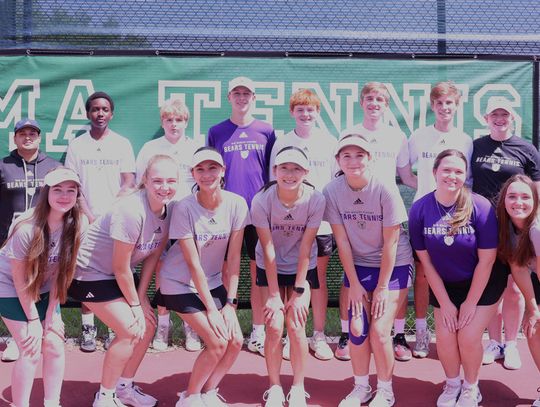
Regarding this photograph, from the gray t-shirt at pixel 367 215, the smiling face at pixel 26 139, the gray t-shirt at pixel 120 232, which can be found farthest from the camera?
the smiling face at pixel 26 139

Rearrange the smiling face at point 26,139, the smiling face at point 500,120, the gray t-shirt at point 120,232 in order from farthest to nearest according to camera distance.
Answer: the smiling face at point 26,139 < the smiling face at point 500,120 < the gray t-shirt at point 120,232

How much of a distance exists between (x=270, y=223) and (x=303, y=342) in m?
0.73

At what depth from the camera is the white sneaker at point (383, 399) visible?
371 cm

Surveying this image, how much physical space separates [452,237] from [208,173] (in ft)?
4.73

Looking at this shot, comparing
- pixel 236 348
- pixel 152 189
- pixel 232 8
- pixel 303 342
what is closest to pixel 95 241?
pixel 152 189

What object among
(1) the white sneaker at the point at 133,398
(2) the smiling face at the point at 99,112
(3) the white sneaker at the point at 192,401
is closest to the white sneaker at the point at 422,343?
(3) the white sneaker at the point at 192,401

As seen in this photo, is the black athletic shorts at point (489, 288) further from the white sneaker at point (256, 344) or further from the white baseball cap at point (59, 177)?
the white baseball cap at point (59, 177)

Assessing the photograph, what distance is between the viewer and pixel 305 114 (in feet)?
14.8

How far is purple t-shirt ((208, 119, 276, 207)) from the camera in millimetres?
4602

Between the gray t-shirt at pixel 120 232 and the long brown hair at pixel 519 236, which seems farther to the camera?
the long brown hair at pixel 519 236

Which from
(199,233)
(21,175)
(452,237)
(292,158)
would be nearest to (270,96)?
(292,158)

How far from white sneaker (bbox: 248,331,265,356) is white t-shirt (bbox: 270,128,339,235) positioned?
89 cm

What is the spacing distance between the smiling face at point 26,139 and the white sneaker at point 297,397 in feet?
8.04

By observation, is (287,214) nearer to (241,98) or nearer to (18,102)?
(241,98)
